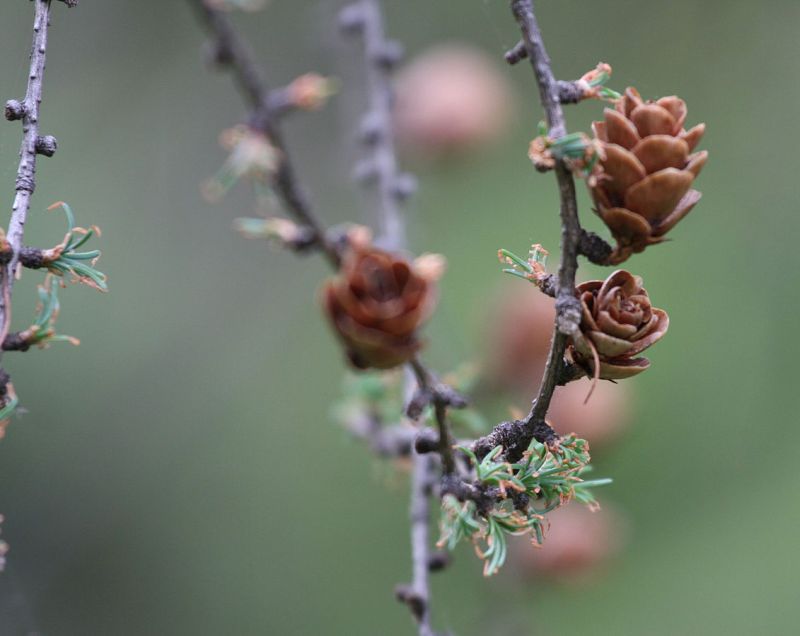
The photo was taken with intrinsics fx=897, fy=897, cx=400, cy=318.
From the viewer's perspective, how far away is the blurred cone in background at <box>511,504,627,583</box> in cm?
150

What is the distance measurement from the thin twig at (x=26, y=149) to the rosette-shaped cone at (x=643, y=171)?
0.37 meters

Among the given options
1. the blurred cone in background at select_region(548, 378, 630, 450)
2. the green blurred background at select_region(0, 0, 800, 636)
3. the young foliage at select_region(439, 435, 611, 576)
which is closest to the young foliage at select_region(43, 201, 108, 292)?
the young foliage at select_region(439, 435, 611, 576)

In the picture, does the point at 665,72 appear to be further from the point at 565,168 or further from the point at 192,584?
the point at 565,168

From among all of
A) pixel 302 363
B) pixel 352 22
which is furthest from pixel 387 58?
pixel 302 363

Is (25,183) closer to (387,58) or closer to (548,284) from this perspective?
(548,284)

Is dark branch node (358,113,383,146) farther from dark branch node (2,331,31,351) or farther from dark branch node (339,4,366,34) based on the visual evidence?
dark branch node (2,331,31,351)

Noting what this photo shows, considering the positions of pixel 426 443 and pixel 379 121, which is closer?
pixel 426 443

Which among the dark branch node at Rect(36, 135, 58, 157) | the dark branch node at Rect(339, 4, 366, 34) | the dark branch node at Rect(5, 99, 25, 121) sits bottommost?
the dark branch node at Rect(36, 135, 58, 157)

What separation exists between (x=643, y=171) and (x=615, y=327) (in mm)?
100

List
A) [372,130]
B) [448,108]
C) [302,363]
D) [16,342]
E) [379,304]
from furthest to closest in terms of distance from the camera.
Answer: [302,363]
[448,108]
[372,130]
[16,342]
[379,304]

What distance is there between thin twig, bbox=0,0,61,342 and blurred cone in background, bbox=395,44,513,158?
116 centimetres

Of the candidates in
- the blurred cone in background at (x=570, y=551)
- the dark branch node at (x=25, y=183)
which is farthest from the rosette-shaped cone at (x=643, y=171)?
the blurred cone in background at (x=570, y=551)

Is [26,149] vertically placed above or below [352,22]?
below

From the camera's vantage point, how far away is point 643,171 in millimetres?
566
